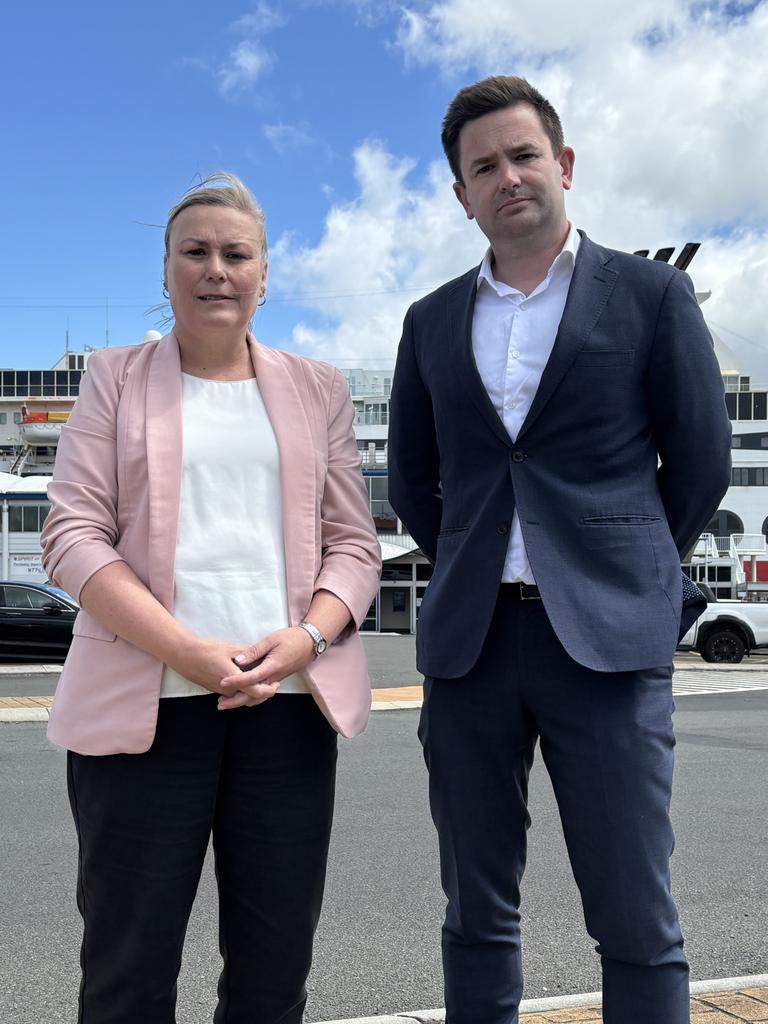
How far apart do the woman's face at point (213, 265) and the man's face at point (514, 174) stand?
0.59 metres

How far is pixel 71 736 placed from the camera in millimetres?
2469

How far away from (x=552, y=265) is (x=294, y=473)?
868 millimetres

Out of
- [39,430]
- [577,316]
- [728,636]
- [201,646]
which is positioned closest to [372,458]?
[39,430]

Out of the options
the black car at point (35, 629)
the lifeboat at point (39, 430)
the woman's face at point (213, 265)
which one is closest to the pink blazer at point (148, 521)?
the woman's face at point (213, 265)

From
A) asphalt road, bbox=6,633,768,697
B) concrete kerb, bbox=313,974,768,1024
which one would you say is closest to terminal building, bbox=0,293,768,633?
asphalt road, bbox=6,633,768,697

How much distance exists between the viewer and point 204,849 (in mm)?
2564

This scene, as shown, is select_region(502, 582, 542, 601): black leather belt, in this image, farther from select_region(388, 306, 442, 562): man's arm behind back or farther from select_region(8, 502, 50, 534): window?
select_region(8, 502, 50, 534): window

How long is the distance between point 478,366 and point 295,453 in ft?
1.76

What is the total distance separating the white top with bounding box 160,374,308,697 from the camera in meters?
2.52

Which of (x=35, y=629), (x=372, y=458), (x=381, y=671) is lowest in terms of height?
(x=381, y=671)

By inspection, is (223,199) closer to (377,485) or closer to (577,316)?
(577,316)

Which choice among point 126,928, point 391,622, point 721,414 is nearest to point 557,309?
point 721,414

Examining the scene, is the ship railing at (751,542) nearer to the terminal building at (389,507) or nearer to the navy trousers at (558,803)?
the terminal building at (389,507)

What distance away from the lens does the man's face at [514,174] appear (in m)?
2.72
